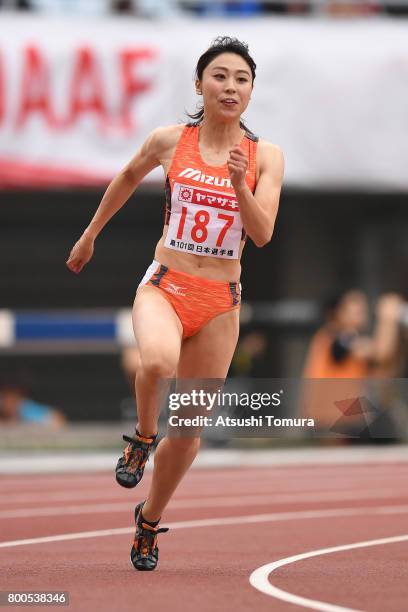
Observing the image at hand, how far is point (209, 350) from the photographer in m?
7.73

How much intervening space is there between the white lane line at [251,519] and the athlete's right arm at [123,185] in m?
2.10

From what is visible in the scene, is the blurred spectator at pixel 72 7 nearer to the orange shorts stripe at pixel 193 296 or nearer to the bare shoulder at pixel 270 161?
the bare shoulder at pixel 270 161

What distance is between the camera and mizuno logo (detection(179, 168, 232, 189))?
7652 millimetres

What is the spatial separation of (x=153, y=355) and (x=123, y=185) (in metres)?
Result: 1.12

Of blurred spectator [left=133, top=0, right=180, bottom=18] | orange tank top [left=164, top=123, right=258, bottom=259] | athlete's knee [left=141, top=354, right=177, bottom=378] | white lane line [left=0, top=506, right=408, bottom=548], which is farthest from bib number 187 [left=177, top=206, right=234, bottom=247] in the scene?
blurred spectator [left=133, top=0, right=180, bottom=18]

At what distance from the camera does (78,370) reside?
69.7 feet

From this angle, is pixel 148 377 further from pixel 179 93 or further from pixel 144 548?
pixel 179 93

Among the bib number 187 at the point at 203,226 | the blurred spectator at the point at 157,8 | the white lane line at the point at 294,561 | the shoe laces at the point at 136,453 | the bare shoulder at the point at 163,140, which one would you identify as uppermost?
the blurred spectator at the point at 157,8

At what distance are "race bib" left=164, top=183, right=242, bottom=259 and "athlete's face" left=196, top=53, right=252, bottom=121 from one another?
40 cm

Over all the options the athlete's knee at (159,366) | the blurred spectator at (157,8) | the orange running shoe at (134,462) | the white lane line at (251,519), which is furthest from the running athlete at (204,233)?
the blurred spectator at (157,8)

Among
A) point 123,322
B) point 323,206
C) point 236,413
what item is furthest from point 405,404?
point 236,413

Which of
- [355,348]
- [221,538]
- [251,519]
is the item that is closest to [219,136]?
[221,538]

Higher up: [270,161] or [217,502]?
[270,161]

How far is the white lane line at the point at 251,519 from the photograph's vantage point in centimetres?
971
